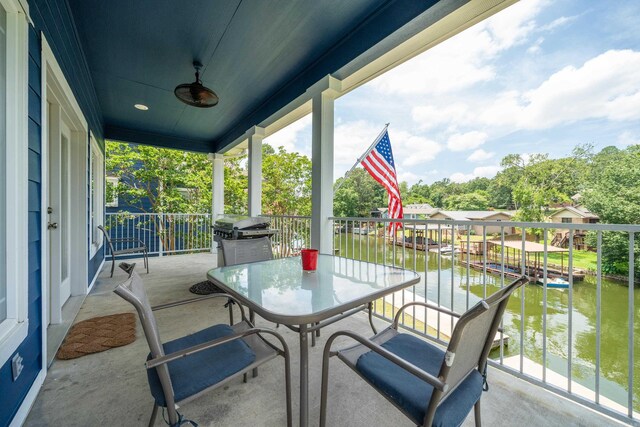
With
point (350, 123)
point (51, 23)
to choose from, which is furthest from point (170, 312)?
point (350, 123)

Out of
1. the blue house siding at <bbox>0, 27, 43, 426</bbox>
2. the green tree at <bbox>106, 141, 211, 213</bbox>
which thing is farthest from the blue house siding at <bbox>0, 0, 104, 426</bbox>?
the green tree at <bbox>106, 141, 211, 213</bbox>

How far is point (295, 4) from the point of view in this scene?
2.28 meters

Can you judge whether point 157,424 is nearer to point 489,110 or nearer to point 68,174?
point 68,174

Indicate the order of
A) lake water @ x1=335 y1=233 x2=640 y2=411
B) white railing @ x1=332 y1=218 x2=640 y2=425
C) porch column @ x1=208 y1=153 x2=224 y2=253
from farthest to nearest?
porch column @ x1=208 y1=153 x2=224 y2=253
lake water @ x1=335 y1=233 x2=640 y2=411
white railing @ x1=332 y1=218 x2=640 y2=425

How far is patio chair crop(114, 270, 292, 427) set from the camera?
0.93 meters

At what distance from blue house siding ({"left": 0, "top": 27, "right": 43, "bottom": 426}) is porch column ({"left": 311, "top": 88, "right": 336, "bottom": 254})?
2391mm

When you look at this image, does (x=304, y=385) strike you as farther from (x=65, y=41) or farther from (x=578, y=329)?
(x=578, y=329)

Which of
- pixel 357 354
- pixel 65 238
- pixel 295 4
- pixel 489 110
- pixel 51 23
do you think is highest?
pixel 489 110

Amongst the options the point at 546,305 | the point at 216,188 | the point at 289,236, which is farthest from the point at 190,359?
the point at 216,188

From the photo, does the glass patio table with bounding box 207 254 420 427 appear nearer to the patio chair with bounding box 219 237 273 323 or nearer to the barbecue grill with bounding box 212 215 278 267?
the patio chair with bounding box 219 237 273 323

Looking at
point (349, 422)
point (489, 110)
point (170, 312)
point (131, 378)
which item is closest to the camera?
point (349, 422)

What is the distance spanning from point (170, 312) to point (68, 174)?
6.95ft

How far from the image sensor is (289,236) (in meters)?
4.57

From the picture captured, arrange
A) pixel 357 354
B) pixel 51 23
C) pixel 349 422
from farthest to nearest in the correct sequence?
pixel 51 23, pixel 349 422, pixel 357 354
